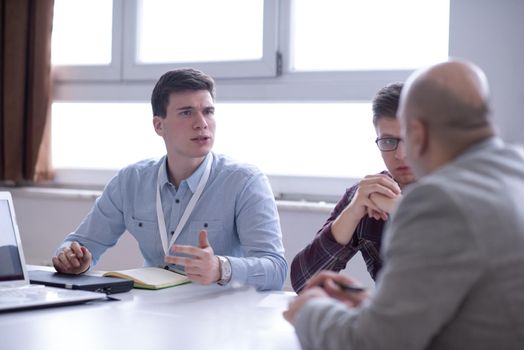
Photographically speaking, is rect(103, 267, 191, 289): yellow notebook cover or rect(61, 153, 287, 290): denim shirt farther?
rect(61, 153, 287, 290): denim shirt

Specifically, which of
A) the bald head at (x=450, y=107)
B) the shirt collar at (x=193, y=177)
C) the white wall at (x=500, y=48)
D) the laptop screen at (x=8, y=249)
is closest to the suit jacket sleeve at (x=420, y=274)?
the bald head at (x=450, y=107)

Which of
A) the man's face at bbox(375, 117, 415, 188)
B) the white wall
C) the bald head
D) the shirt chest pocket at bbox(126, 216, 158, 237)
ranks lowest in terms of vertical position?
the shirt chest pocket at bbox(126, 216, 158, 237)

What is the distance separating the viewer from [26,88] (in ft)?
14.9

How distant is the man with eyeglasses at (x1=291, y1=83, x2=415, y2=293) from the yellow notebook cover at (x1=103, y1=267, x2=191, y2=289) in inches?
16.4

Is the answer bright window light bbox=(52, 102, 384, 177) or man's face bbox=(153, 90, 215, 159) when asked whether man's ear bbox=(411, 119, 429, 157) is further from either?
bright window light bbox=(52, 102, 384, 177)

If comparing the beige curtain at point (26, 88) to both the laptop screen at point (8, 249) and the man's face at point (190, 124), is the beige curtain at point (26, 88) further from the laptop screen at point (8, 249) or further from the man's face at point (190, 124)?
the laptop screen at point (8, 249)

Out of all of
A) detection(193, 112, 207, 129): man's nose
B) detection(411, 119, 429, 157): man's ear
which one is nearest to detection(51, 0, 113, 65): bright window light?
detection(193, 112, 207, 129): man's nose

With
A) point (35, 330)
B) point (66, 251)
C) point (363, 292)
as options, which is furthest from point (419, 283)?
point (66, 251)

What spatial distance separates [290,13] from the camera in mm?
3957

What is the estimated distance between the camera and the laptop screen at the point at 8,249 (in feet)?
7.55

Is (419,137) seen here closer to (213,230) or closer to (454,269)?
(454,269)

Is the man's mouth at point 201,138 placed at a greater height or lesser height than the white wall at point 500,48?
lesser

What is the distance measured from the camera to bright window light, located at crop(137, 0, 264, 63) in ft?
13.6

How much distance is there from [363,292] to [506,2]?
91.8 inches
